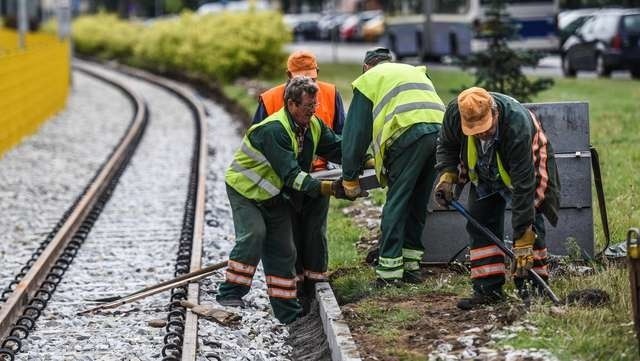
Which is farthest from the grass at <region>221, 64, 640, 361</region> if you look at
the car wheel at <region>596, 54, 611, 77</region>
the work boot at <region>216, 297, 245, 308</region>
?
the car wheel at <region>596, 54, 611, 77</region>

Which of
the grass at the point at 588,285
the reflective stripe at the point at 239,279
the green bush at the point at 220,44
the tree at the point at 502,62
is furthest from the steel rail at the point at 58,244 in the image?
the green bush at the point at 220,44

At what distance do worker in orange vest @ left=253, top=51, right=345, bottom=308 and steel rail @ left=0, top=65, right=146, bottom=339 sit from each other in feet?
6.81

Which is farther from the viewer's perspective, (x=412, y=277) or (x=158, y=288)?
(x=158, y=288)

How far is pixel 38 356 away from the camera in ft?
26.3

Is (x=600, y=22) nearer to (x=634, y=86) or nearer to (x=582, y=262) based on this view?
(x=634, y=86)

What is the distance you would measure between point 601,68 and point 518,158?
71.6 ft

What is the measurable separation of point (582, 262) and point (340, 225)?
337 centimetres

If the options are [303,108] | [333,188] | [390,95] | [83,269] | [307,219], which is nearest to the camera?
[303,108]

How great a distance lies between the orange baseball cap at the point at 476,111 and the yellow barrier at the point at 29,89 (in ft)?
44.6

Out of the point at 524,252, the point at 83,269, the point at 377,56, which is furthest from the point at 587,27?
the point at 524,252

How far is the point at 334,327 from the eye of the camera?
301 inches

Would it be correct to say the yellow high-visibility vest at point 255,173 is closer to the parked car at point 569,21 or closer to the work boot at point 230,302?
the work boot at point 230,302

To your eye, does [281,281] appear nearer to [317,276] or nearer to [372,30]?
[317,276]

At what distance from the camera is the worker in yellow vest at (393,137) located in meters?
8.59
